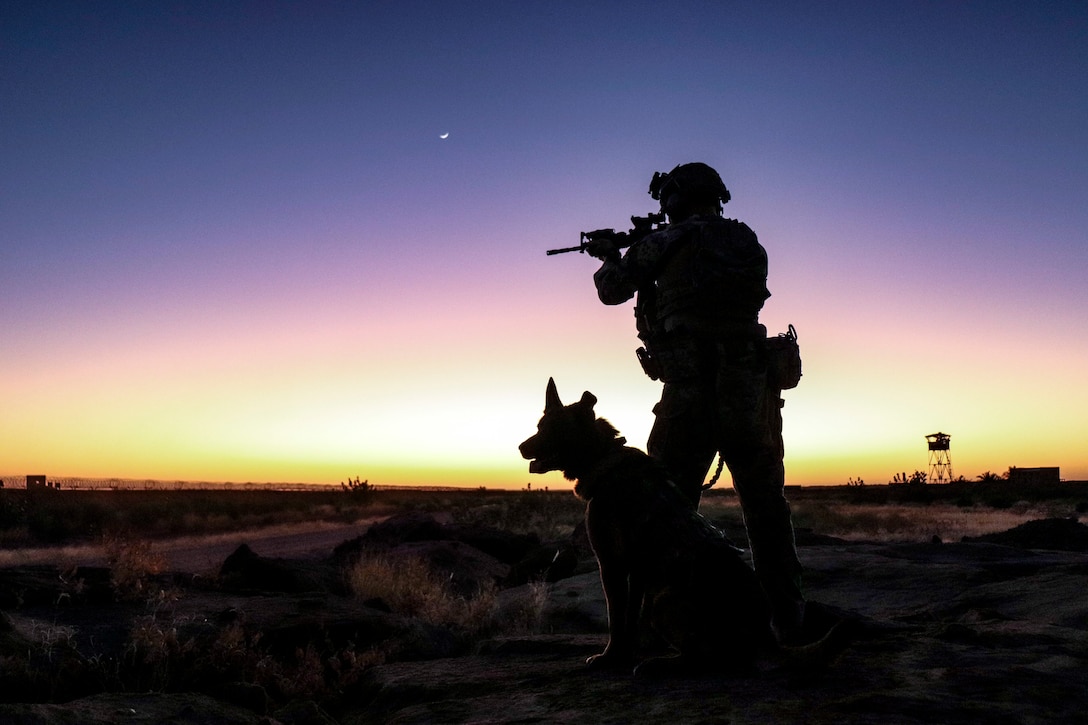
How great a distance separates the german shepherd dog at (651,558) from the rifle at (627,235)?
68.5 inches

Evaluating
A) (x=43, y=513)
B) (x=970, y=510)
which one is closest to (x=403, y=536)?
(x=43, y=513)

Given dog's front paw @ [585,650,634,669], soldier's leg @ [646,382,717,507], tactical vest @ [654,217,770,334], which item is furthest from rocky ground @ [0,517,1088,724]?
tactical vest @ [654,217,770,334]

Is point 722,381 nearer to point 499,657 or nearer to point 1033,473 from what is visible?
point 499,657

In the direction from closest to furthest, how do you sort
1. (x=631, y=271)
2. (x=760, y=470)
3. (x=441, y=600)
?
(x=760, y=470)
(x=631, y=271)
(x=441, y=600)

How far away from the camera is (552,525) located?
2580cm

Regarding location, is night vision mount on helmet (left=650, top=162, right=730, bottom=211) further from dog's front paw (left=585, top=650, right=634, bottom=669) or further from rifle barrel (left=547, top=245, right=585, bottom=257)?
dog's front paw (left=585, top=650, right=634, bottom=669)

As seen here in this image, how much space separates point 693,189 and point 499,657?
11.2 feet

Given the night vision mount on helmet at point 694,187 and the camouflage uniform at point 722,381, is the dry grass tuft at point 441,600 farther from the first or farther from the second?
the night vision mount on helmet at point 694,187

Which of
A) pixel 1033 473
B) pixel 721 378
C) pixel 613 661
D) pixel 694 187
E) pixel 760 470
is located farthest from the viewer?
pixel 1033 473

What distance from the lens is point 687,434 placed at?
4.77m

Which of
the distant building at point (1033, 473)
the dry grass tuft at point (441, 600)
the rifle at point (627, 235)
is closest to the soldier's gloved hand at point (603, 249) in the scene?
the rifle at point (627, 235)

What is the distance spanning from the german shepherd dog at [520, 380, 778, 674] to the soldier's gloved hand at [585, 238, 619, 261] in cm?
137

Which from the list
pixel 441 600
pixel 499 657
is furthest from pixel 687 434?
pixel 441 600

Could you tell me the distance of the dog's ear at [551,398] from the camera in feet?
14.2
